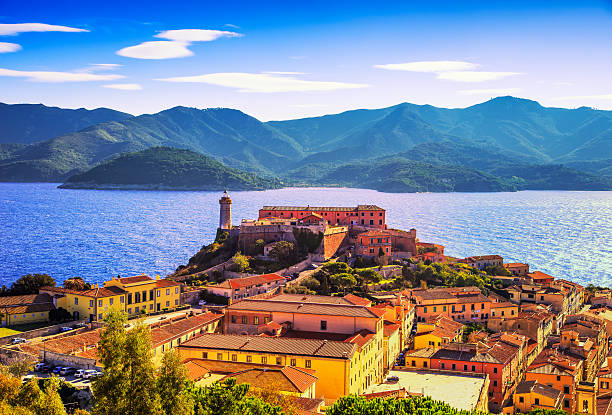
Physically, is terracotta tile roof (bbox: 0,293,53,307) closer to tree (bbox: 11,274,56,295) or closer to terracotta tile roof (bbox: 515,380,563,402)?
tree (bbox: 11,274,56,295)

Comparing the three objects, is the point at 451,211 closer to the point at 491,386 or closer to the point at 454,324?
the point at 454,324

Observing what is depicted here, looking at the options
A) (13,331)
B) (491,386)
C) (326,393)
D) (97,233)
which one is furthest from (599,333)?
(97,233)

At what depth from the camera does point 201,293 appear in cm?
5306

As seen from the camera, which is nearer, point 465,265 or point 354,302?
point 354,302

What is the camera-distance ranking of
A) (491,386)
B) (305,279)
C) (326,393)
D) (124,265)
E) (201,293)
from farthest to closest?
(124,265) < (305,279) < (201,293) < (491,386) < (326,393)

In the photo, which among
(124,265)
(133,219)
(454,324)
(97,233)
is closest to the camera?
(454,324)

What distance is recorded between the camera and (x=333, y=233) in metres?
67.7

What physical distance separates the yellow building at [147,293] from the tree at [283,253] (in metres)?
14.6

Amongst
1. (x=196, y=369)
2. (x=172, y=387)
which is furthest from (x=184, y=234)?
(x=172, y=387)

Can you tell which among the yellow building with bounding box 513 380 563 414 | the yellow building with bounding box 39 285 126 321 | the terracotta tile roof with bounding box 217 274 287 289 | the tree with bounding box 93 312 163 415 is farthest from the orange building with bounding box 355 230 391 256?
the tree with bounding box 93 312 163 415

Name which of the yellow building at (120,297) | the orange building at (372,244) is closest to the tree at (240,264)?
the yellow building at (120,297)

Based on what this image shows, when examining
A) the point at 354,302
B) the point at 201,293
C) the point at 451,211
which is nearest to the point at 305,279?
the point at 201,293

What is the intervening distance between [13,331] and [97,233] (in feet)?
300

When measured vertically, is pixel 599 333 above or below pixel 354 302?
below
